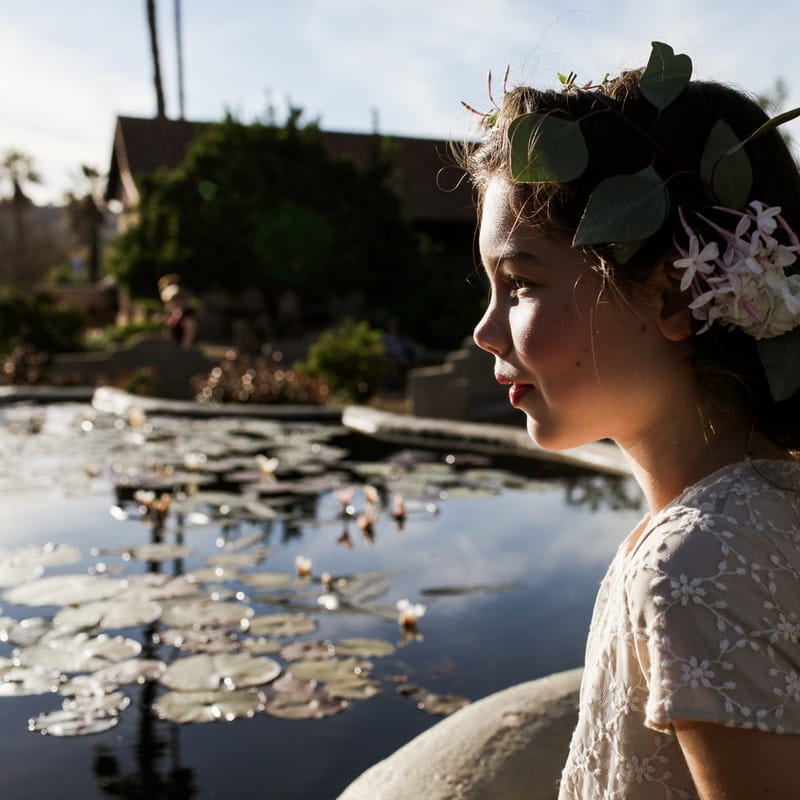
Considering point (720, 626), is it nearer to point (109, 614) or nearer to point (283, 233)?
point (109, 614)

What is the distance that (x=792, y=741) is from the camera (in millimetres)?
888

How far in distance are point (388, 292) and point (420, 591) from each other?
53.6ft

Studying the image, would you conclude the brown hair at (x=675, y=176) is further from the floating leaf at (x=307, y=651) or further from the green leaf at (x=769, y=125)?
the floating leaf at (x=307, y=651)

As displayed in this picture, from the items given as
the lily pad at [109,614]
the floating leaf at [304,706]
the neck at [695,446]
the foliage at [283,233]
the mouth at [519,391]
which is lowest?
the floating leaf at [304,706]

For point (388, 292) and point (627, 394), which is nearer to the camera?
point (627, 394)

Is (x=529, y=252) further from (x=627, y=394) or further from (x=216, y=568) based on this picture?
(x=216, y=568)

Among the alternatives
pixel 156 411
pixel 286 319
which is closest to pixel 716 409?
pixel 156 411

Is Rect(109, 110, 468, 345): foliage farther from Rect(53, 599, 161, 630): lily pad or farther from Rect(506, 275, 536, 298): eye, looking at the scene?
Rect(506, 275, 536, 298): eye

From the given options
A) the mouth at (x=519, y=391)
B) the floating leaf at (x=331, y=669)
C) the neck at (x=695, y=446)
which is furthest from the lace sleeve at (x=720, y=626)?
the floating leaf at (x=331, y=669)

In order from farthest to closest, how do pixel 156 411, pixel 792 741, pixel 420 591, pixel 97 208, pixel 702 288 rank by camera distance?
pixel 97 208 < pixel 156 411 < pixel 420 591 < pixel 702 288 < pixel 792 741

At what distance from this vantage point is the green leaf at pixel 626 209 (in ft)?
3.38

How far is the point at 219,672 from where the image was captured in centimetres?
246

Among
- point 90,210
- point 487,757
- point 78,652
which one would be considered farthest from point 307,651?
point 90,210

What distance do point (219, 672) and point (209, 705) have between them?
191 mm
